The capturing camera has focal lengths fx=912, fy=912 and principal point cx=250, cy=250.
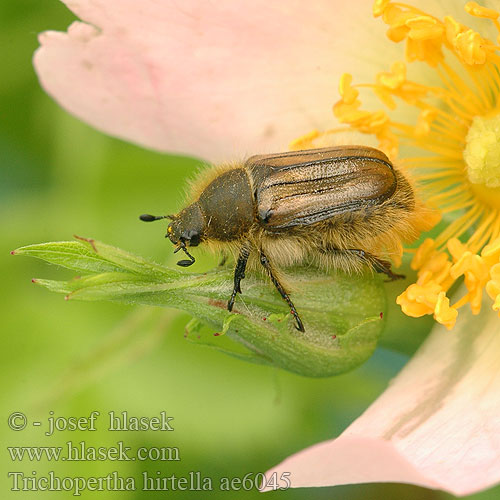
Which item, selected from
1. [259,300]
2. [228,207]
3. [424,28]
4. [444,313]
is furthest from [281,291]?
[424,28]

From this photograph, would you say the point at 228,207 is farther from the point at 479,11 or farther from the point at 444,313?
the point at 479,11

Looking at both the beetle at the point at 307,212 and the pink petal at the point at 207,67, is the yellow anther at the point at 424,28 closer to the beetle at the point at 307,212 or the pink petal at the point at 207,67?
the pink petal at the point at 207,67

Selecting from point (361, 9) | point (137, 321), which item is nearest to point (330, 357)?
point (137, 321)

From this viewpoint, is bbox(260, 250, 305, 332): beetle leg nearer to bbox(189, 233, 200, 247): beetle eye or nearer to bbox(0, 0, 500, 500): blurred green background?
bbox(189, 233, 200, 247): beetle eye

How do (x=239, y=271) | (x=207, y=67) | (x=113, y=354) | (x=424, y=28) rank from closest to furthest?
(x=239, y=271) < (x=424, y=28) < (x=207, y=67) < (x=113, y=354)

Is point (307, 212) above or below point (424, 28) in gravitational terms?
below

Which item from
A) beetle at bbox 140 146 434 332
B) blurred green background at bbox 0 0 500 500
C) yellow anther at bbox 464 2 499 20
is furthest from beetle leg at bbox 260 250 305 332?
yellow anther at bbox 464 2 499 20
